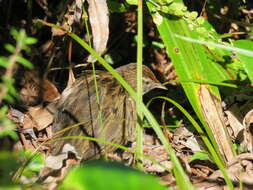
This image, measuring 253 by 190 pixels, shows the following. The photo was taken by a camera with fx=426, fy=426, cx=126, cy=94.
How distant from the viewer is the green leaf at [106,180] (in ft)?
3.42

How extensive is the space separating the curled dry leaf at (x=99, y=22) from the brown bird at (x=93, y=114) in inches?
17.4

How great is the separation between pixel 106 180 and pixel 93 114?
7.60 ft

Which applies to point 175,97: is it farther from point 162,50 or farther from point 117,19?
point 117,19

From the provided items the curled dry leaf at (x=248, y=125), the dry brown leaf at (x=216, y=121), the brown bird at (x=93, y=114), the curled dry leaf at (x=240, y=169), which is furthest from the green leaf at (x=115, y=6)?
the curled dry leaf at (x=240, y=169)

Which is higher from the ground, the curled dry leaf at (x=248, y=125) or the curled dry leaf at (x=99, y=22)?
the curled dry leaf at (x=99, y=22)

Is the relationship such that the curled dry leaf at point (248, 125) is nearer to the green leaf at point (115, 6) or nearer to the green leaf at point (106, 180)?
the green leaf at point (115, 6)

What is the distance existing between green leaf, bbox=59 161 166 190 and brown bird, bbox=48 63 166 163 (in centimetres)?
188

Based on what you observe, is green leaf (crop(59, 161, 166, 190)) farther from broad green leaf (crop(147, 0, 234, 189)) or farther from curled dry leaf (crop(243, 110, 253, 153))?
curled dry leaf (crop(243, 110, 253, 153))

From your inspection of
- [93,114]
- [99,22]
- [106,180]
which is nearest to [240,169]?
[93,114]

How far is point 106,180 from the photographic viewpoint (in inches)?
40.9

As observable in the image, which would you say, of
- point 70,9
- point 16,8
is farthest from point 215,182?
point 16,8

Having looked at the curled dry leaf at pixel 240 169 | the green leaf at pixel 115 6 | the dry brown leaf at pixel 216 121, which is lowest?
the curled dry leaf at pixel 240 169

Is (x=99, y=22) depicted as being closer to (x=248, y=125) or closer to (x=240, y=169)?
(x=248, y=125)

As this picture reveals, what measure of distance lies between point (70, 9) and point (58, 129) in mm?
986
